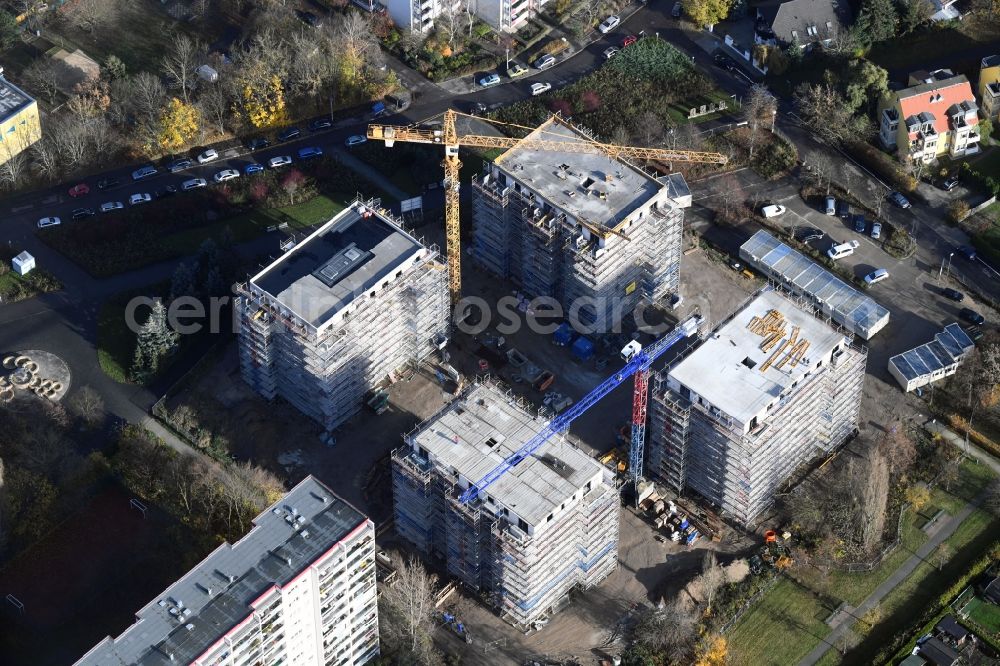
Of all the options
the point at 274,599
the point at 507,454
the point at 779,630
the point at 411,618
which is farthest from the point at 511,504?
the point at 779,630

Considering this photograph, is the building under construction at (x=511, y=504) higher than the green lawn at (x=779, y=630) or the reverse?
higher

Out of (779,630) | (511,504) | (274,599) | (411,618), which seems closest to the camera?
Result: (274,599)

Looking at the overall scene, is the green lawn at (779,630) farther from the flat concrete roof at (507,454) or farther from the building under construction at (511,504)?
the flat concrete roof at (507,454)

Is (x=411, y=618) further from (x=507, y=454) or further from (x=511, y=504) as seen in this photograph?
(x=507, y=454)

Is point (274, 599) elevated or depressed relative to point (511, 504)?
elevated

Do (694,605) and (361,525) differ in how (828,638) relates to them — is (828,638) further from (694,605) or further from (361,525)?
(361,525)

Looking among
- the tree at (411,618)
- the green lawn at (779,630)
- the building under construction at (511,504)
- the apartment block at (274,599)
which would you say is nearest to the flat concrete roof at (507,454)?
the building under construction at (511,504)
